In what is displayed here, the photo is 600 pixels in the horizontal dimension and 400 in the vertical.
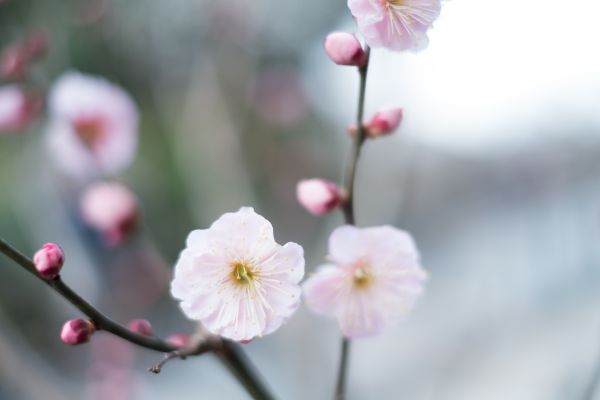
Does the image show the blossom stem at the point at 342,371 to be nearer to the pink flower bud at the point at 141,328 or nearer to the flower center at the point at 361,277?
the flower center at the point at 361,277

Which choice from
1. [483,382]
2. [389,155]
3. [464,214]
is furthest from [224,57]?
[464,214]

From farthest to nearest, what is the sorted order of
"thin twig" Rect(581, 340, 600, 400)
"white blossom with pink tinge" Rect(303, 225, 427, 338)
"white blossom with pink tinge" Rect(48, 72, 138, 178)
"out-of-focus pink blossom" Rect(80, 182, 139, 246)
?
"white blossom with pink tinge" Rect(48, 72, 138, 178)
"out-of-focus pink blossom" Rect(80, 182, 139, 246)
"thin twig" Rect(581, 340, 600, 400)
"white blossom with pink tinge" Rect(303, 225, 427, 338)

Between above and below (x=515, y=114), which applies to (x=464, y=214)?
below

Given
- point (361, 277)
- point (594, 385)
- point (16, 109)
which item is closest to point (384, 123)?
point (361, 277)

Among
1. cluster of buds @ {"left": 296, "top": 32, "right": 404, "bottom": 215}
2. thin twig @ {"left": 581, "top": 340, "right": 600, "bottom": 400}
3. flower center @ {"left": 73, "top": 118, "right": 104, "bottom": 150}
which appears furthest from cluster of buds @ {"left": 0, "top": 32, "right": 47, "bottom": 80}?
thin twig @ {"left": 581, "top": 340, "right": 600, "bottom": 400}

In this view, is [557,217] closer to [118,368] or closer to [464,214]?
[118,368]

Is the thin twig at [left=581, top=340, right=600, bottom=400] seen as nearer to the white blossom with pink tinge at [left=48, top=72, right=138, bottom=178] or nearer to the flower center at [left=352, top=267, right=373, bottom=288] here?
the flower center at [left=352, top=267, right=373, bottom=288]
